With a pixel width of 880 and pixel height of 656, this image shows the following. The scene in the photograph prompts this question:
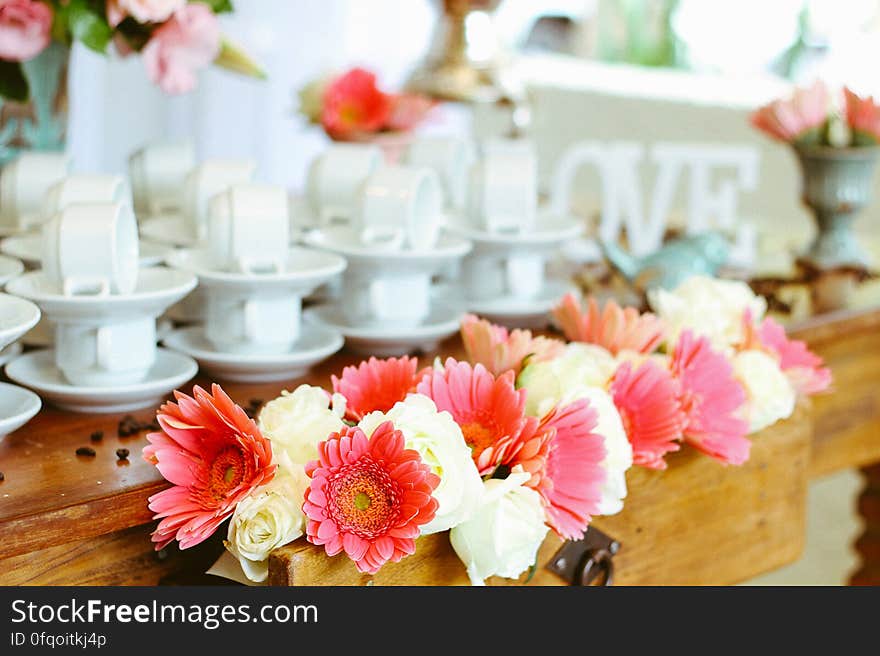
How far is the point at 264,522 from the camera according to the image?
0.75 metres

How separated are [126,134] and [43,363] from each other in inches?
99.3

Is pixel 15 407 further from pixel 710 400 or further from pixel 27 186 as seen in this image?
pixel 710 400

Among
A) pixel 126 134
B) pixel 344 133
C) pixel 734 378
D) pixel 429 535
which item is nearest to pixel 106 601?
pixel 429 535

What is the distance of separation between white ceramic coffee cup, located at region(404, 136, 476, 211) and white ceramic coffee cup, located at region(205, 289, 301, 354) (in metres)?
0.38

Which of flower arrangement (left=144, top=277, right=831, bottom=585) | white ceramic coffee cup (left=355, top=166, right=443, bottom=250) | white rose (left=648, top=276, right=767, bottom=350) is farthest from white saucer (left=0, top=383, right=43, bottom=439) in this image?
white rose (left=648, top=276, right=767, bottom=350)

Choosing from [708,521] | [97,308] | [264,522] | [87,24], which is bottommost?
[708,521]

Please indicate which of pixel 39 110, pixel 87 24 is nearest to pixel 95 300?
pixel 87 24

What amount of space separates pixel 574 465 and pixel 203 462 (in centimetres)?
25

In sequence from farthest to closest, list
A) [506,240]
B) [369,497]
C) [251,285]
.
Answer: [506,240], [251,285], [369,497]

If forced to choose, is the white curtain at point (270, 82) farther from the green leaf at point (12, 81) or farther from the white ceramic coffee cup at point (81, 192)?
the white ceramic coffee cup at point (81, 192)

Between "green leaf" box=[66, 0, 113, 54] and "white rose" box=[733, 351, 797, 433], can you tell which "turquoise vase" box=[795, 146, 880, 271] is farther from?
"green leaf" box=[66, 0, 113, 54]

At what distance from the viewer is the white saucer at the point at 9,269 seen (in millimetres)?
948

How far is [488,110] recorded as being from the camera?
3840mm

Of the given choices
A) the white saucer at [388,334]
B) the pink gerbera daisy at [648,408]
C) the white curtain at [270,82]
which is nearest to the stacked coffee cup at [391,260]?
the white saucer at [388,334]
